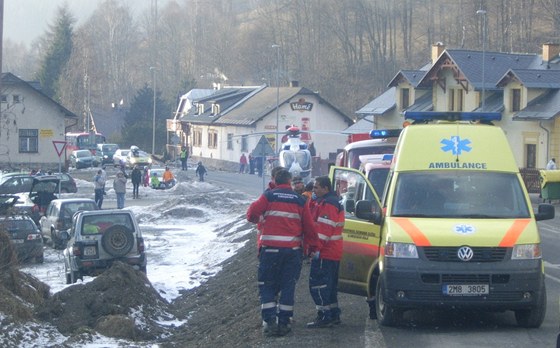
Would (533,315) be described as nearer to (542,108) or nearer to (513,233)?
(513,233)

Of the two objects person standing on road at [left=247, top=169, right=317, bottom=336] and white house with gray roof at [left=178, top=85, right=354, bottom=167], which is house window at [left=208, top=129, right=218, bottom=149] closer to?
white house with gray roof at [left=178, top=85, right=354, bottom=167]

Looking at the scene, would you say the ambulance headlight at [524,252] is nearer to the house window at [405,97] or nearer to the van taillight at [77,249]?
the van taillight at [77,249]

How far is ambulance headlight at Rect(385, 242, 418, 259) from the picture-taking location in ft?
35.1

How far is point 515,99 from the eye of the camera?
53031 mm

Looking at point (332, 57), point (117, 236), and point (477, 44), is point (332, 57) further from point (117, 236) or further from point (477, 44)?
point (117, 236)

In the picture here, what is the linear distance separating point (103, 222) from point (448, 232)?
12.5 meters

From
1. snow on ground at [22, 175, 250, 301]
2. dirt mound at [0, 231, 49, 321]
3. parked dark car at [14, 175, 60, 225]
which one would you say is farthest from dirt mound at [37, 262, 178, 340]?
parked dark car at [14, 175, 60, 225]

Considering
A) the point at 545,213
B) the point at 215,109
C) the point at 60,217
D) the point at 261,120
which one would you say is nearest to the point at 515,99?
the point at 261,120

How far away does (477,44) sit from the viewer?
80938mm

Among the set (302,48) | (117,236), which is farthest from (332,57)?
(117,236)

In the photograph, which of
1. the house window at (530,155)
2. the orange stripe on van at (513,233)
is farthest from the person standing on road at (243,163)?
the orange stripe on van at (513,233)

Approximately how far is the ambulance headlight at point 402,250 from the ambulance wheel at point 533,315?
4.76 ft

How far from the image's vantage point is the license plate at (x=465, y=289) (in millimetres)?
10609

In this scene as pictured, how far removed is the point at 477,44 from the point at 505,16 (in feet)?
10.6
